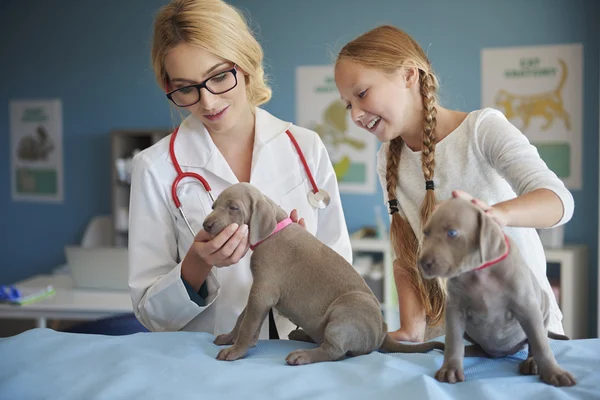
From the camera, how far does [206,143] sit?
1.50 m

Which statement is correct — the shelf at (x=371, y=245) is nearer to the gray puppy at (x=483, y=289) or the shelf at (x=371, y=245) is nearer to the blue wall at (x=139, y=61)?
the blue wall at (x=139, y=61)

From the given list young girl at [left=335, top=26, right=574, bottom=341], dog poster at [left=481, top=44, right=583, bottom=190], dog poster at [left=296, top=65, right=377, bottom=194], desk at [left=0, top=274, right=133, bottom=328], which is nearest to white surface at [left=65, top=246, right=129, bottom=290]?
desk at [left=0, top=274, right=133, bottom=328]

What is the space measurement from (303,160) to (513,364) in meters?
0.75

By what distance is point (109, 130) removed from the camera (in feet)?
15.2

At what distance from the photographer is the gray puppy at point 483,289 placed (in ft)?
2.70

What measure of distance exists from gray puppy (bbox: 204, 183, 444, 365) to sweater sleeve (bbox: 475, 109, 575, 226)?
1.08ft

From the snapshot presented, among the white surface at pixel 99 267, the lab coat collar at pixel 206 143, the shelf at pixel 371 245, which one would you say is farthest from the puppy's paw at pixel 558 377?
the shelf at pixel 371 245

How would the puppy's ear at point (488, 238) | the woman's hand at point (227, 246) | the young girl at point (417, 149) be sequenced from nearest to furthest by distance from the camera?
1. the puppy's ear at point (488, 238)
2. the woman's hand at point (227, 246)
3. the young girl at point (417, 149)

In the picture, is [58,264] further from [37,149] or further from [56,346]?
[56,346]

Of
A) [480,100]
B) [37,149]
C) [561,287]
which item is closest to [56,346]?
[561,287]

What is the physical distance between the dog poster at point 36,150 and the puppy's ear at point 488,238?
176 inches

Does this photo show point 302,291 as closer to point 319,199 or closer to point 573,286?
point 319,199

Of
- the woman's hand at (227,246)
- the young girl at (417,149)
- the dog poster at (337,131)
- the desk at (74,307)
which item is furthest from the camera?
the dog poster at (337,131)

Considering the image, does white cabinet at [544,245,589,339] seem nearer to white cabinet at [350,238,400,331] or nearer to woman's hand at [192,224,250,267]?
white cabinet at [350,238,400,331]
